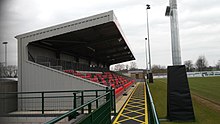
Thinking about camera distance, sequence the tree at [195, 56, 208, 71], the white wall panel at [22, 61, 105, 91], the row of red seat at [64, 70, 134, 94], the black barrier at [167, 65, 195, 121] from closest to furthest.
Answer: the black barrier at [167, 65, 195, 121], the white wall panel at [22, 61, 105, 91], the row of red seat at [64, 70, 134, 94], the tree at [195, 56, 208, 71]

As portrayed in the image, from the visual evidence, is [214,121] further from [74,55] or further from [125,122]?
[74,55]

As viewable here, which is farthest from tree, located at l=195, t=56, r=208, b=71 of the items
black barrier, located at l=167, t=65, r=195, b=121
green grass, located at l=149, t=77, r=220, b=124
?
black barrier, located at l=167, t=65, r=195, b=121

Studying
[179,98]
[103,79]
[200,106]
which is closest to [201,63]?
[103,79]

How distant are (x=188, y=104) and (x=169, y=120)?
874mm

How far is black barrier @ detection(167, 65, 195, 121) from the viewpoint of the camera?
26.3ft

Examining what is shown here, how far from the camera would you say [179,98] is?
8062mm

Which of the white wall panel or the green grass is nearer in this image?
the green grass

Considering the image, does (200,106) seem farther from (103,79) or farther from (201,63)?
(201,63)

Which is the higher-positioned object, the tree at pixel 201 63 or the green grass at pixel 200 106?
the tree at pixel 201 63

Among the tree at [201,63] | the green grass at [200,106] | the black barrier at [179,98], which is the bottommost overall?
the green grass at [200,106]

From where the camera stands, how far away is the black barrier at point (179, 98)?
8008 millimetres

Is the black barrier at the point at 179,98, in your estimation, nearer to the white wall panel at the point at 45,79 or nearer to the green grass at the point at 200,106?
the green grass at the point at 200,106

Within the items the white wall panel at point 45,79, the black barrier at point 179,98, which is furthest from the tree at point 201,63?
the black barrier at point 179,98

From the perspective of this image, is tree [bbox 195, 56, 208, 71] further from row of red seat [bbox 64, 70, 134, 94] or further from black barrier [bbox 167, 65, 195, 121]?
black barrier [bbox 167, 65, 195, 121]
